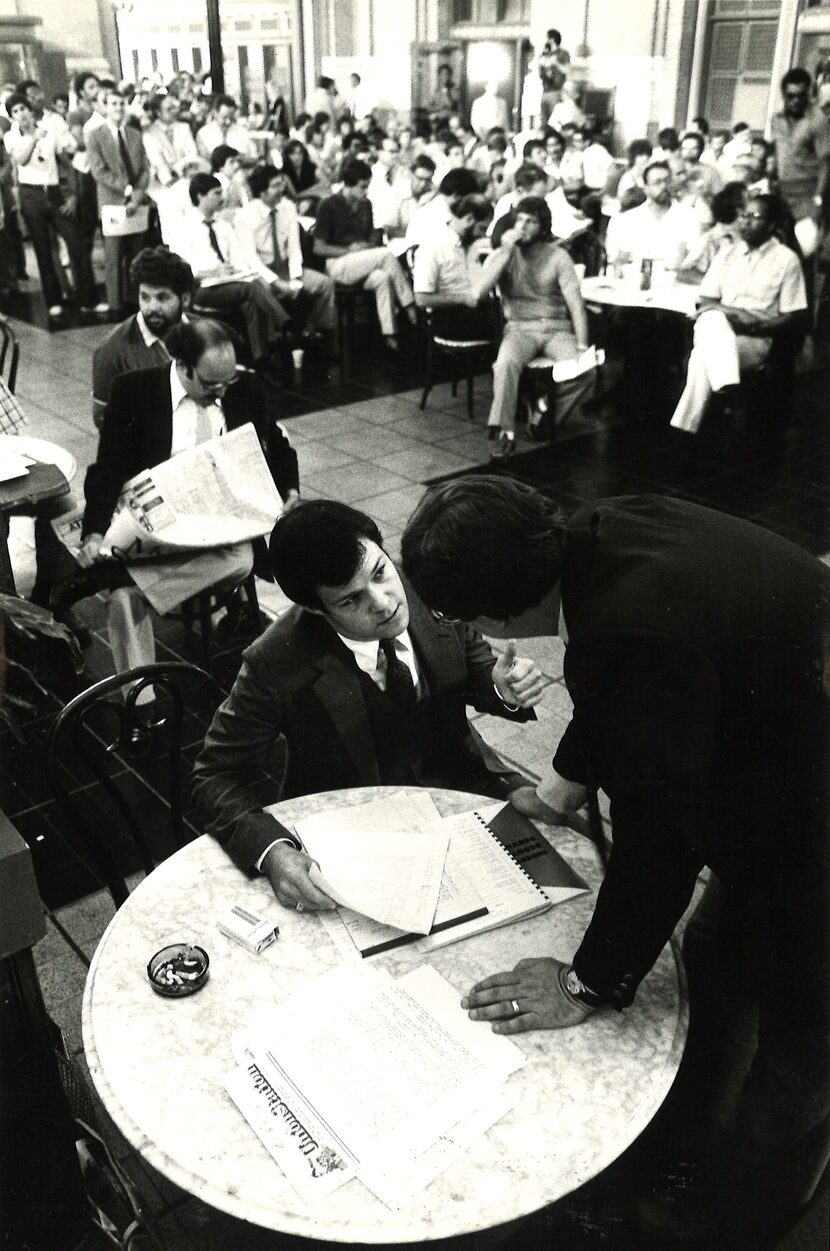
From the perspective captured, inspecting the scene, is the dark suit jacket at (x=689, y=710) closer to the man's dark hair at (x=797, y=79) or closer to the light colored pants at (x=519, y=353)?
the light colored pants at (x=519, y=353)

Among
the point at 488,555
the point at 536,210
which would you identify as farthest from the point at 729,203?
the point at 488,555

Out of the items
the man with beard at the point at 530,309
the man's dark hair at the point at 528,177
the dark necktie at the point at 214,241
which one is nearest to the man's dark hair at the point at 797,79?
the man's dark hair at the point at 528,177

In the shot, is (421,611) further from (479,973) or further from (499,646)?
(499,646)

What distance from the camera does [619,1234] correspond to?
6.17 ft

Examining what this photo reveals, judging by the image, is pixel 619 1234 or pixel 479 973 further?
pixel 619 1234

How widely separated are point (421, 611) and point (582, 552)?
735mm

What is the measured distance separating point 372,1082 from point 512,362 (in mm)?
4930

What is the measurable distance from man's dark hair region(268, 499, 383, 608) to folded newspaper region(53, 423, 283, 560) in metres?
1.11

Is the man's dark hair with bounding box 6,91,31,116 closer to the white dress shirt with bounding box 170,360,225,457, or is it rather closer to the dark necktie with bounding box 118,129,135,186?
the dark necktie with bounding box 118,129,135,186

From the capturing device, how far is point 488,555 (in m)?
1.43

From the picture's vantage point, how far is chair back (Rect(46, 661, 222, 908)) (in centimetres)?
201

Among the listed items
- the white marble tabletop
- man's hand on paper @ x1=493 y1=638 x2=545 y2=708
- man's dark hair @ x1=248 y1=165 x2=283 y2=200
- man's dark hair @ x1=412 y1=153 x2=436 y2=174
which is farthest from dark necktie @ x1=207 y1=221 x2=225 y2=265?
man's hand on paper @ x1=493 y1=638 x2=545 y2=708

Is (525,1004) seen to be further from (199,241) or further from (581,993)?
(199,241)

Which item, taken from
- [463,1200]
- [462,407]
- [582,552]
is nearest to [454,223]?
[462,407]
